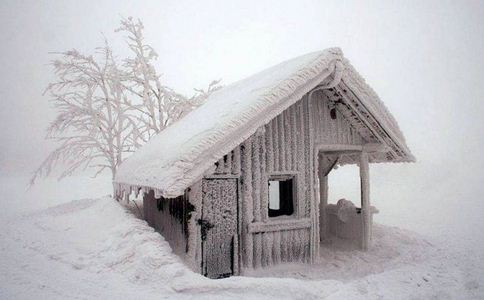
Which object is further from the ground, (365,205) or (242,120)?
(242,120)

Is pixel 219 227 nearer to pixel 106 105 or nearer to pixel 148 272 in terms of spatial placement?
pixel 148 272

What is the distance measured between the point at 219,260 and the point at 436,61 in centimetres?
15765

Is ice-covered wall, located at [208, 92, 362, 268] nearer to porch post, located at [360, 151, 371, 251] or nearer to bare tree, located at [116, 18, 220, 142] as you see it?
porch post, located at [360, 151, 371, 251]

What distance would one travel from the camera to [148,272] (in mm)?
5422

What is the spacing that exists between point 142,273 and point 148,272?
9 centimetres

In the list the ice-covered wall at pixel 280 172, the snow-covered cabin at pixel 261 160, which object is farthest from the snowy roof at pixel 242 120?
the ice-covered wall at pixel 280 172

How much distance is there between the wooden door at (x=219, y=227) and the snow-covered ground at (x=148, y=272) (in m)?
0.82

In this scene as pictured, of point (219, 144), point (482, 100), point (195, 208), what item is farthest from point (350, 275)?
point (482, 100)

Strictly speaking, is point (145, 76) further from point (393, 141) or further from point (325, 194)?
point (393, 141)

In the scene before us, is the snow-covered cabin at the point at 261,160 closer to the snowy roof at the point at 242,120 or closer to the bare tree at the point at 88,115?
the snowy roof at the point at 242,120

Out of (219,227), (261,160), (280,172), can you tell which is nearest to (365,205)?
(280,172)

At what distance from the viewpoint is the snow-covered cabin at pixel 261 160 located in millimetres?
6793

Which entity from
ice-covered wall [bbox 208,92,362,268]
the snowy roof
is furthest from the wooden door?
the snowy roof

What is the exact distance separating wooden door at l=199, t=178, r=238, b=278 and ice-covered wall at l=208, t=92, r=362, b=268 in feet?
0.81
